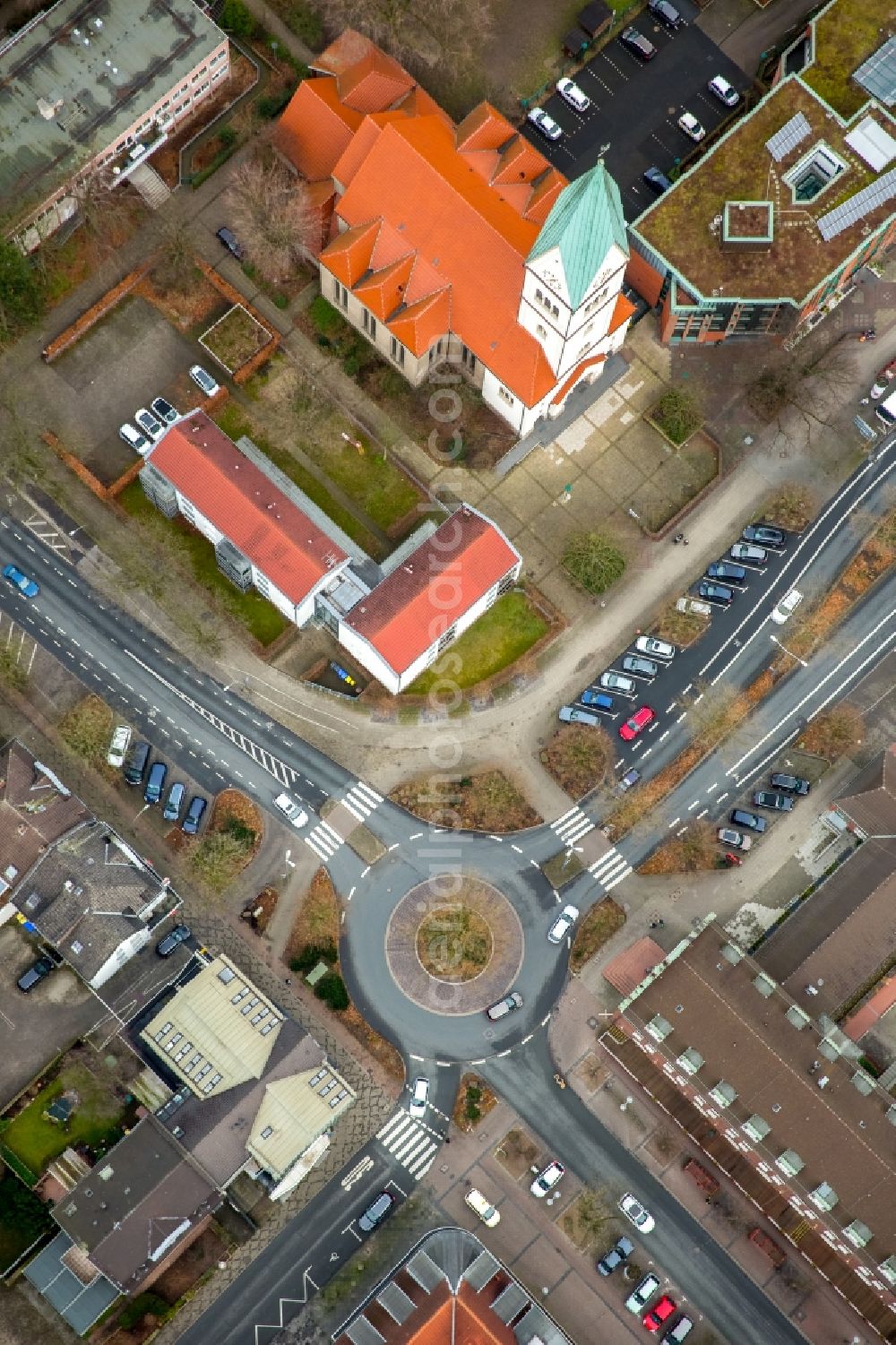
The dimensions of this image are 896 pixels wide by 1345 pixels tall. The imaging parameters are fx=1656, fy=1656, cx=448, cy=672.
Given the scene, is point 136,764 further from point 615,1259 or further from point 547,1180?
point 615,1259

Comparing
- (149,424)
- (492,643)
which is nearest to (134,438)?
(149,424)

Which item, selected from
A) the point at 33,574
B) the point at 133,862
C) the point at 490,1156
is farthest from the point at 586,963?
the point at 33,574

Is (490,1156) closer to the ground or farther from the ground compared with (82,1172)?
closer to the ground

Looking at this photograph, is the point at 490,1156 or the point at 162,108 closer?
the point at 490,1156

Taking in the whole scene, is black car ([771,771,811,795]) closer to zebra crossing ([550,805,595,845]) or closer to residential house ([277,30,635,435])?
zebra crossing ([550,805,595,845])

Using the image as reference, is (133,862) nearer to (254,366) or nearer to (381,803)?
(381,803)

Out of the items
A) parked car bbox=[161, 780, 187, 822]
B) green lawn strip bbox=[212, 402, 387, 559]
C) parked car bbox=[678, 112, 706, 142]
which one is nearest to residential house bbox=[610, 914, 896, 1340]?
parked car bbox=[161, 780, 187, 822]
